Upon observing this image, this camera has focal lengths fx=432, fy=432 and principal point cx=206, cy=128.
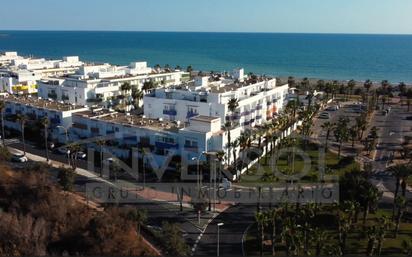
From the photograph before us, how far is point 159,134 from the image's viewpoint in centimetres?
5281

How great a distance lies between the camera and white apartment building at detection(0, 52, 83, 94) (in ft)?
292

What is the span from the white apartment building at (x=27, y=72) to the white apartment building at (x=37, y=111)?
1745 centimetres

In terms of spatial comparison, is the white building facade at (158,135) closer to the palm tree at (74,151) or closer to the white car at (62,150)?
the white car at (62,150)

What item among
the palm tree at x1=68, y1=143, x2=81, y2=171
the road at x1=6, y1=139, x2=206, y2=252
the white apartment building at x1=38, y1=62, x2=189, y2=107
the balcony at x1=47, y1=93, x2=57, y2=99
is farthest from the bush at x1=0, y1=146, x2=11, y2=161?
the balcony at x1=47, y1=93, x2=57, y2=99

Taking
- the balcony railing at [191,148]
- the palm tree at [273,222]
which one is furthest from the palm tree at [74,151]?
the palm tree at [273,222]


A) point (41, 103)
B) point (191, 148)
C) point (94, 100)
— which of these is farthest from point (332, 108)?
point (41, 103)

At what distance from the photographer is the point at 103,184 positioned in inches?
1836

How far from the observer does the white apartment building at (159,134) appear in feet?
169

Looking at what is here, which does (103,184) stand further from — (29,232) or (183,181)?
(29,232)

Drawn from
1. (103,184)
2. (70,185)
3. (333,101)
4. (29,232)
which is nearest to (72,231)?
(29,232)

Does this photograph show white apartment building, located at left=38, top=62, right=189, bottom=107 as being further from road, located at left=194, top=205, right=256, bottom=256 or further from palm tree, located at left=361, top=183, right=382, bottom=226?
palm tree, located at left=361, top=183, right=382, bottom=226

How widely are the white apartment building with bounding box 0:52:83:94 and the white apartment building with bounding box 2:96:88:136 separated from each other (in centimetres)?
1745

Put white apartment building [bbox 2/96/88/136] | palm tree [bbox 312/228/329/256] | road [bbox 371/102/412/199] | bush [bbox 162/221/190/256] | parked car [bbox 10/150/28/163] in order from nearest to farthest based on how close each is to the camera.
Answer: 1. palm tree [bbox 312/228/329/256]
2. bush [bbox 162/221/190/256]
3. road [bbox 371/102/412/199]
4. parked car [bbox 10/150/28/163]
5. white apartment building [bbox 2/96/88/136]

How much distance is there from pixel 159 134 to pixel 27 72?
52296 mm
